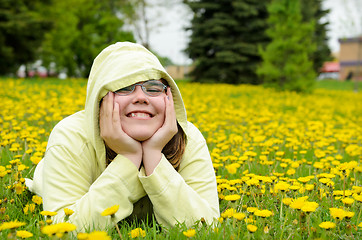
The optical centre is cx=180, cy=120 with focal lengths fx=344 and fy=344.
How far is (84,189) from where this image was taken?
1.74 m

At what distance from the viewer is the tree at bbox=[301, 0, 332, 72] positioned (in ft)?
90.6

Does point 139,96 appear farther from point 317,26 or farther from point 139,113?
point 317,26

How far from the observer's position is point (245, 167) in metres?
3.08

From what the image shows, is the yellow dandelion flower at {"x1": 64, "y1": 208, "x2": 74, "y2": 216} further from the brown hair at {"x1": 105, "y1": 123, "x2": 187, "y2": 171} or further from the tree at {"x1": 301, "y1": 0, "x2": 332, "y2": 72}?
the tree at {"x1": 301, "y1": 0, "x2": 332, "y2": 72}

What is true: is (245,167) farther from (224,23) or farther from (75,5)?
(75,5)

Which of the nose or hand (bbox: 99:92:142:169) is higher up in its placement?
the nose

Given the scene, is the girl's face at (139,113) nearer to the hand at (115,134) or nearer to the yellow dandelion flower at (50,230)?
the hand at (115,134)

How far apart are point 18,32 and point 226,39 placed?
1028cm

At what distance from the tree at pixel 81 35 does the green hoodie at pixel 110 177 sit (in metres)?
19.7

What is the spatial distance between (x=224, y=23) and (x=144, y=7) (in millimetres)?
7914

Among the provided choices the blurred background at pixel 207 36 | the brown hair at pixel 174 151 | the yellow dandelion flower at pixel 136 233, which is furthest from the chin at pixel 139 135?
the blurred background at pixel 207 36

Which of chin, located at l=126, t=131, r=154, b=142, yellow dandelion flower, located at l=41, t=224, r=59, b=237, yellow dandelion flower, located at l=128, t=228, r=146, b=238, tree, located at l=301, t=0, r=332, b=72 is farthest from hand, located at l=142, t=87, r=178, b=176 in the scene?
tree, located at l=301, t=0, r=332, b=72

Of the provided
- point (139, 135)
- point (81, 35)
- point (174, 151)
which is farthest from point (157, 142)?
point (81, 35)

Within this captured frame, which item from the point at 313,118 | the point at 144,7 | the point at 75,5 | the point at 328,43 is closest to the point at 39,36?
the point at 144,7
